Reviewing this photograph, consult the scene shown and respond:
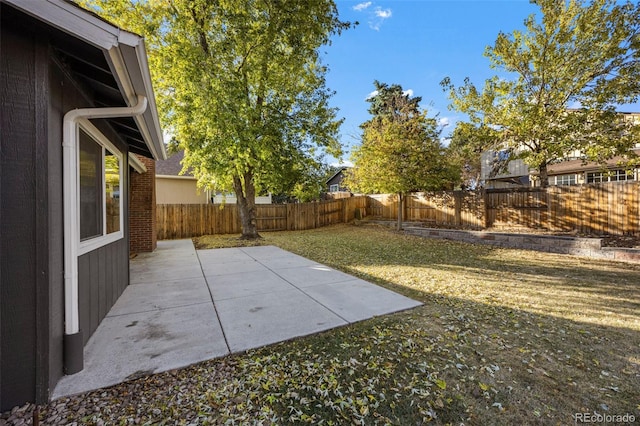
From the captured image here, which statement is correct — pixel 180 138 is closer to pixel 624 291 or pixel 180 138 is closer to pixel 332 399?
pixel 332 399

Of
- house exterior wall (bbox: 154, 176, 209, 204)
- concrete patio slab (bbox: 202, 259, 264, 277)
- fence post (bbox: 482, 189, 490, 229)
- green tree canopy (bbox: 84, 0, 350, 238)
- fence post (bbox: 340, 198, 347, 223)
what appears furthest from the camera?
fence post (bbox: 340, 198, 347, 223)

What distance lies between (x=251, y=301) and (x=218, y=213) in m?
9.95

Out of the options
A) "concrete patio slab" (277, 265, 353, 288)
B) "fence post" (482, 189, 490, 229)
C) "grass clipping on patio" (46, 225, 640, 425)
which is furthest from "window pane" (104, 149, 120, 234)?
"fence post" (482, 189, 490, 229)

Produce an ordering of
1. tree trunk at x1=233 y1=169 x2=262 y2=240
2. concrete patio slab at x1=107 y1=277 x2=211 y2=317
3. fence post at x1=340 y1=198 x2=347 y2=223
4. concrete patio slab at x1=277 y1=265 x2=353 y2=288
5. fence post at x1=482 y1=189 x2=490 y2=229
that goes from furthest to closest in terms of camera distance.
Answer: fence post at x1=340 y1=198 x2=347 y2=223, fence post at x1=482 y1=189 x2=490 y2=229, tree trunk at x1=233 y1=169 x2=262 y2=240, concrete patio slab at x1=277 y1=265 x2=353 y2=288, concrete patio slab at x1=107 y1=277 x2=211 y2=317

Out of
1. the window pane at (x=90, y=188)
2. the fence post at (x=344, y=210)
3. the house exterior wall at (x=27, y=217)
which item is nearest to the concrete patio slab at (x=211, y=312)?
the house exterior wall at (x=27, y=217)

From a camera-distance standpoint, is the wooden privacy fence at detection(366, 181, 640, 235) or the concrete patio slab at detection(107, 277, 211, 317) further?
the wooden privacy fence at detection(366, 181, 640, 235)

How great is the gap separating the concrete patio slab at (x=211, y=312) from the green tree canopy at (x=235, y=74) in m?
4.56

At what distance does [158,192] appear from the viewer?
15.3 meters

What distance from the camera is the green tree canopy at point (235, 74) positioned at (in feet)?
27.6

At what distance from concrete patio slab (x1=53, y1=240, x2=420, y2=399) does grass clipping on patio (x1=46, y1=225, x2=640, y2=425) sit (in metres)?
0.26

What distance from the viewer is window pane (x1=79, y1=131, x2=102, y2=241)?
2924 mm

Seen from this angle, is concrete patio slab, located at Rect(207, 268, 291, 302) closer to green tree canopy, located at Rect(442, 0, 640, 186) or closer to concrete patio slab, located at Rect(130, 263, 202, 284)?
concrete patio slab, located at Rect(130, 263, 202, 284)

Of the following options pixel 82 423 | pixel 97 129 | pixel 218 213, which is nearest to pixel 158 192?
pixel 218 213

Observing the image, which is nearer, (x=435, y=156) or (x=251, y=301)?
(x=251, y=301)
